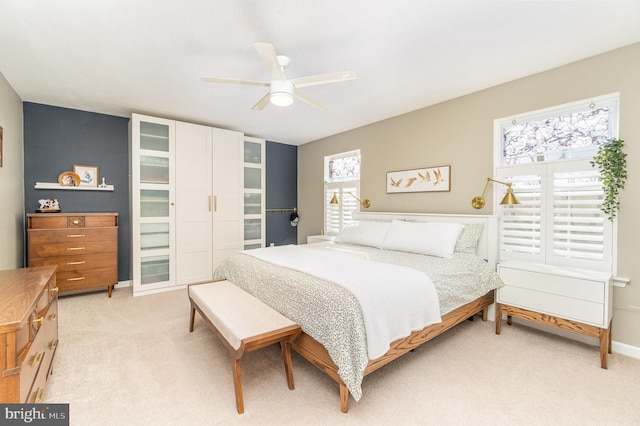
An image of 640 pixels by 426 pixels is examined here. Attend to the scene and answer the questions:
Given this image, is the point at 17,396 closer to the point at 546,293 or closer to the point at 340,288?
the point at 340,288

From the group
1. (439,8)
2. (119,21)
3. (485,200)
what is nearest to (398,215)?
(485,200)

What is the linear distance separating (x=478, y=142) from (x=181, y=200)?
4083 millimetres

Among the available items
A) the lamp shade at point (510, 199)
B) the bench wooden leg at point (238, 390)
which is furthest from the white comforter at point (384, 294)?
Result: the lamp shade at point (510, 199)

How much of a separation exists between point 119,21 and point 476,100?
346cm

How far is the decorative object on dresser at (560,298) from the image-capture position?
2.17m

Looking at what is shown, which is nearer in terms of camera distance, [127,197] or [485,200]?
[485,200]

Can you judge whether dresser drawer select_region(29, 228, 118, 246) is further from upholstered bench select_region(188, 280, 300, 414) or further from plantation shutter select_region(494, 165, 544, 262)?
plantation shutter select_region(494, 165, 544, 262)

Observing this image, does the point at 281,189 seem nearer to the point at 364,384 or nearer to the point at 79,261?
the point at 79,261

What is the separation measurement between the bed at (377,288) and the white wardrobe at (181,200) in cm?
152

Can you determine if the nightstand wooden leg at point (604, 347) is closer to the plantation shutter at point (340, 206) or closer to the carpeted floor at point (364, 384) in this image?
the carpeted floor at point (364, 384)

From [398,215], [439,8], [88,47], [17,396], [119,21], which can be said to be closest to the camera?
[17,396]


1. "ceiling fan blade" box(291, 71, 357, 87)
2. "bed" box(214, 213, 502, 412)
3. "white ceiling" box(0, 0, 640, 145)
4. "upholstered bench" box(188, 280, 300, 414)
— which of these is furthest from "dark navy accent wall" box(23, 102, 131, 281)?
"ceiling fan blade" box(291, 71, 357, 87)

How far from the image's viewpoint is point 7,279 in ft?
5.73

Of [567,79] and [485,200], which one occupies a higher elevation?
[567,79]
